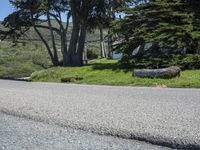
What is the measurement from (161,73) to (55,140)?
11263mm

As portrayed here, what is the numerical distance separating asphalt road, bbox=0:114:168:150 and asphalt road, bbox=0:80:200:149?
234 millimetres

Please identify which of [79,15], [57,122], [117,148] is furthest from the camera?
[79,15]

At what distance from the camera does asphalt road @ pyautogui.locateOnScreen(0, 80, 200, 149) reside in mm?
6664

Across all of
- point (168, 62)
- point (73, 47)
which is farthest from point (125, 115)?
point (73, 47)

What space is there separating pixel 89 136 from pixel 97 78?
13.1 m

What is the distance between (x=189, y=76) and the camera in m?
17.1

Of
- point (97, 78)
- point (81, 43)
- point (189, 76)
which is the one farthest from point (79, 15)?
point (189, 76)

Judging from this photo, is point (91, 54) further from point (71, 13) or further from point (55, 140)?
point (55, 140)

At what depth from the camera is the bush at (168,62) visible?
62.9 ft

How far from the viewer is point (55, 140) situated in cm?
686

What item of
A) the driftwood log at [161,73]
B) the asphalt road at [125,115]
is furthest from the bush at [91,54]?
the asphalt road at [125,115]

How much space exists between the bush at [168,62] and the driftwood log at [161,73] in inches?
62.8

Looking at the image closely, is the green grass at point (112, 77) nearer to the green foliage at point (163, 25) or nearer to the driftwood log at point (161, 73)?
the driftwood log at point (161, 73)

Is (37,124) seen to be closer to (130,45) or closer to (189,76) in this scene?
(189,76)
